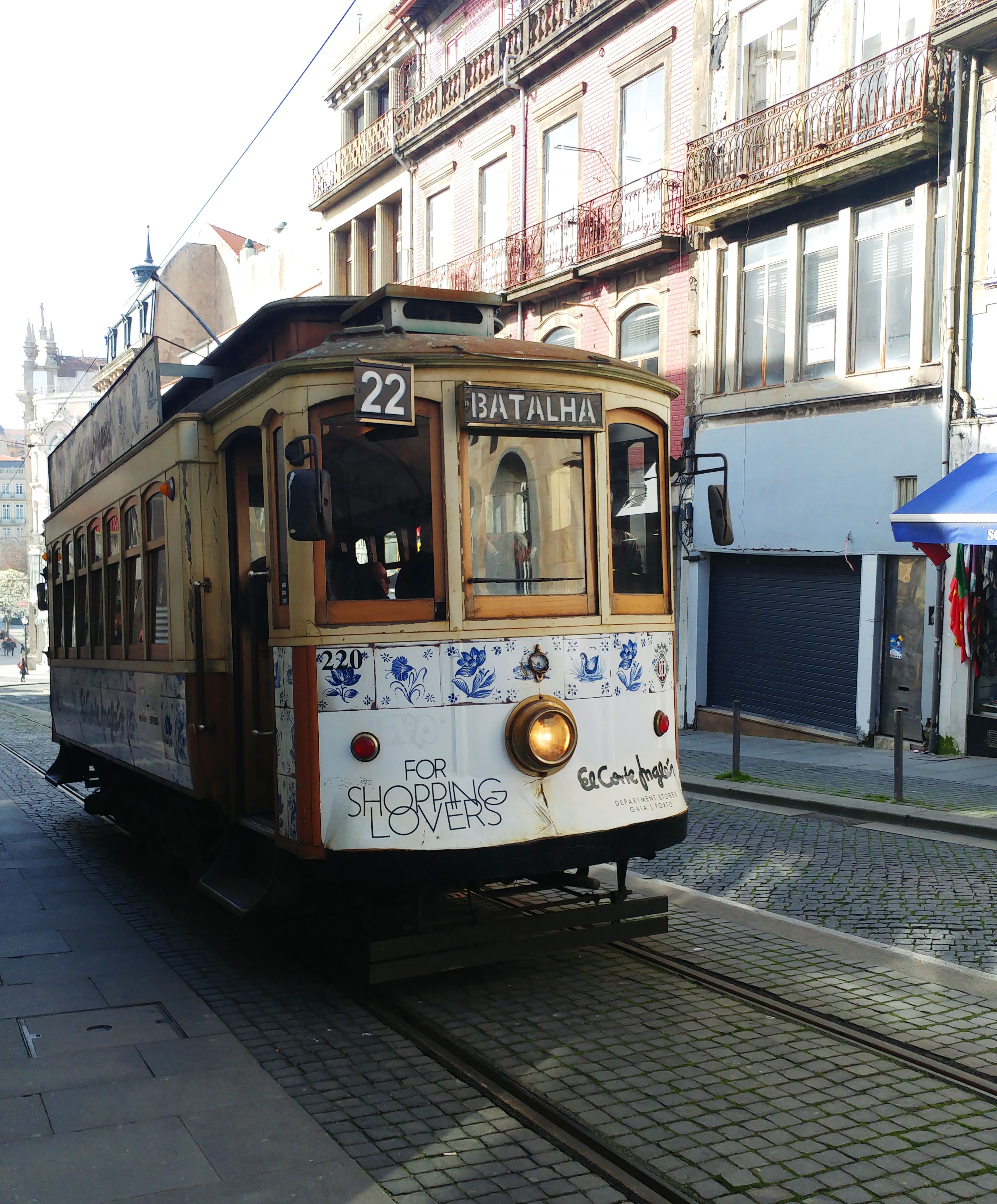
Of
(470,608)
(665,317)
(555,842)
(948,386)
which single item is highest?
(665,317)

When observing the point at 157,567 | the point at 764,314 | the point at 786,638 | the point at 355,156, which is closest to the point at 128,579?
the point at 157,567

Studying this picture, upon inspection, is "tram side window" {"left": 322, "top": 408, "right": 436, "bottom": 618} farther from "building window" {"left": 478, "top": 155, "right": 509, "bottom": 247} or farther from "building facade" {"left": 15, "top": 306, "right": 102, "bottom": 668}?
"building facade" {"left": 15, "top": 306, "right": 102, "bottom": 668}

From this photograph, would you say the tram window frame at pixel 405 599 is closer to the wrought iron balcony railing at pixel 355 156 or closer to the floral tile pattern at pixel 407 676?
the floral tile pattern at pixel 407 676

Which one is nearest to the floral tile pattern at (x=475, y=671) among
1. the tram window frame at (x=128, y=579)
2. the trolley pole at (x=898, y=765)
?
the tram window frame at (x=128, y=579)

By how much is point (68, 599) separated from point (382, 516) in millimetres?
7180

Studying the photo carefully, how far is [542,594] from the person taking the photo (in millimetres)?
6016

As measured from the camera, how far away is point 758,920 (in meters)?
7.33

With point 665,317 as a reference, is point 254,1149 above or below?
below

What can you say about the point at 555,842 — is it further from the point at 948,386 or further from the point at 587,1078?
the point at 948,386

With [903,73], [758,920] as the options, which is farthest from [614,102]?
[758,920]

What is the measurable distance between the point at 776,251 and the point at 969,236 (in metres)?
3.70

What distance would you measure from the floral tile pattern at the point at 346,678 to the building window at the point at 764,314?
1380 cm

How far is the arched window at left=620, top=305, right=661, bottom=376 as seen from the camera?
20.9m

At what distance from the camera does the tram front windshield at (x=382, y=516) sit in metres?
5.84
